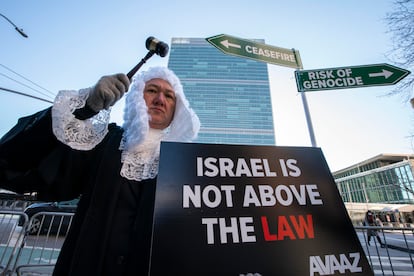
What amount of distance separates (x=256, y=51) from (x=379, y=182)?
41212 mm

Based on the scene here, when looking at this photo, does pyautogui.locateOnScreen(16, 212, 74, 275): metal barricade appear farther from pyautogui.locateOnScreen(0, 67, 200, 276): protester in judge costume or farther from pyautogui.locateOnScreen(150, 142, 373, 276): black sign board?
pyautogui.locateOnScreen(150, 142, 373, 276): black sign board

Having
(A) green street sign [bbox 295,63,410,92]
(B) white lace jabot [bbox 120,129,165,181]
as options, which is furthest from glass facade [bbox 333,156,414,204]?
(B) white lace jabot [bbox 120,129,165,181]

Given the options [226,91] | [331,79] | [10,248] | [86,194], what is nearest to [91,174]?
[86,194]

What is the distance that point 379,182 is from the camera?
106 ft

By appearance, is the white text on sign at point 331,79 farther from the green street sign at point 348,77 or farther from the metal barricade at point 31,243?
the metal barricade at point 31,243

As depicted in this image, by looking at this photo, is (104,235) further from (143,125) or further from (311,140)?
(311,140)

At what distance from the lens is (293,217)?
2.91 feet

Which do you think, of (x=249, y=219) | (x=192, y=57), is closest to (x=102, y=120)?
(x=249, y=219)

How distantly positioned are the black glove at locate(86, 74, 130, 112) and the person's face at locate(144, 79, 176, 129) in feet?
1.22

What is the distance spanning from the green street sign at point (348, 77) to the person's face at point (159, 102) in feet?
5.37

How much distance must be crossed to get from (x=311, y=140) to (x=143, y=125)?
5.94 ft

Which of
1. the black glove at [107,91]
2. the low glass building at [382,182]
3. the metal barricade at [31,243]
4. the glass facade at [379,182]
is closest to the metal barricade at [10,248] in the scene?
the metal barricade at [31,243]

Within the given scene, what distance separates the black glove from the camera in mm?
961

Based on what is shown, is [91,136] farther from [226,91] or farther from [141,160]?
[226,91]
